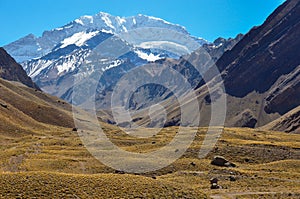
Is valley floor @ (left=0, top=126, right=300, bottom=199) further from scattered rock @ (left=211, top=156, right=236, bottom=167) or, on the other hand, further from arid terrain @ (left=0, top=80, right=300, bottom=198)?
scattered rock @ (left=211, top=156, right=236, bottom=167)

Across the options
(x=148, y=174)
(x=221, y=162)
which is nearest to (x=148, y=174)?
(x=148, y=174)

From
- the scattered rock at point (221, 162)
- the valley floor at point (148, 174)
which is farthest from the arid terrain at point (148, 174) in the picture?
the scattered rock at point (221, 162)

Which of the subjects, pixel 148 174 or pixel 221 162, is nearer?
pixel 148 174

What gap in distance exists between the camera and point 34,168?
71688mm

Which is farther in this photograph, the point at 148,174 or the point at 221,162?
the point at 221,162

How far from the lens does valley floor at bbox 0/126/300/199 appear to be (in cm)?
4422

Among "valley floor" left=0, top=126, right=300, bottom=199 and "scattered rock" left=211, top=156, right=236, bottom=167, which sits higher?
"scattered rock" left=211, top=156, right=236, bottom=167

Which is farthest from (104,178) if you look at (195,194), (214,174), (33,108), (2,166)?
(33,108)

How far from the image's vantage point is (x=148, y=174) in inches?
2847

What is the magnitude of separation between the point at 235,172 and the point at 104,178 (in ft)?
105

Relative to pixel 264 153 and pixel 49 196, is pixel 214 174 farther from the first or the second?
pixel 49 196

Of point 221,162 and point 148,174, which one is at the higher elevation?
point 221,162

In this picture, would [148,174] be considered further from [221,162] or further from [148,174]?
[221,162]

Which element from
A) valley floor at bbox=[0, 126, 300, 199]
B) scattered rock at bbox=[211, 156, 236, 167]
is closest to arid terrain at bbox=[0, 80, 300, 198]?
valley floor at bbox=[0, 126, 300, 199]
